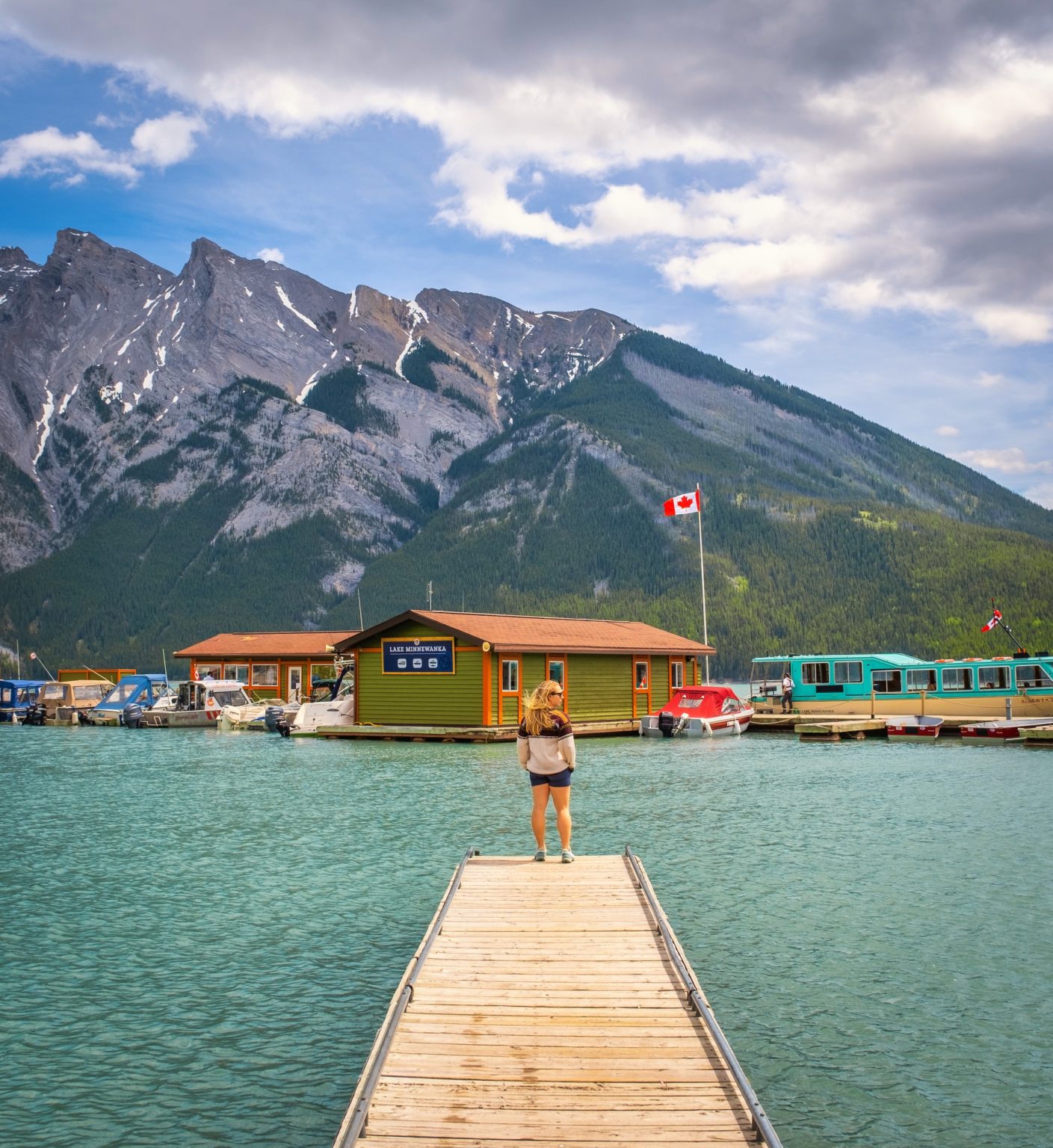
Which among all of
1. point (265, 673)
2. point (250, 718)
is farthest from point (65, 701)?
point (250, 718)

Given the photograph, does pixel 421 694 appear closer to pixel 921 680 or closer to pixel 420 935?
pixel 921 680

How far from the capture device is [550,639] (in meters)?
44.9

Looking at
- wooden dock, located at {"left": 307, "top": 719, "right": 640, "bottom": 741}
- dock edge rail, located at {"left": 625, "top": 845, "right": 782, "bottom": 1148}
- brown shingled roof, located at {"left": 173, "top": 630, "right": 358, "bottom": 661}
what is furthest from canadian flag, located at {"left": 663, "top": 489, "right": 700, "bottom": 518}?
dock edge rail, located at {"left": 625, "top": 845, "right": 782, "bottom": 1148}

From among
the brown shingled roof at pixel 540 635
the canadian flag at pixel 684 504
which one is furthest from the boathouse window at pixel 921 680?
the canadian flag at pixel 684 504

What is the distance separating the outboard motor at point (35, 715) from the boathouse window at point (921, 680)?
154ft

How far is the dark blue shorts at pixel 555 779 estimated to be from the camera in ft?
44.1

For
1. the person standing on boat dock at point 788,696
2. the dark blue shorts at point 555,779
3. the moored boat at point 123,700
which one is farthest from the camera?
the moored boat at point 123,700

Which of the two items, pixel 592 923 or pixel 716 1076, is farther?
pixel 592 923

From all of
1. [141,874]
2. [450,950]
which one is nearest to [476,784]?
[141,874]

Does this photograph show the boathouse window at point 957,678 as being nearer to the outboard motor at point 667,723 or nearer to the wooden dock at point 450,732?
the outboard motor at point 667,723

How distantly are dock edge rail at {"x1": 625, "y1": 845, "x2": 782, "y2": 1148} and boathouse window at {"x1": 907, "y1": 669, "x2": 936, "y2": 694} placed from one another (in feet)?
130

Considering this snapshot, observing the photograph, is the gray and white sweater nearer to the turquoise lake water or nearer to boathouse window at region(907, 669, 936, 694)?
the turquoise lake water

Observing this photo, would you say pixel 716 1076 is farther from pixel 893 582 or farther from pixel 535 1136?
pixel 893 582

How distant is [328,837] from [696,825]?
7.15 m
